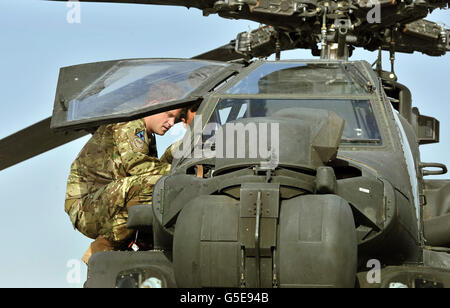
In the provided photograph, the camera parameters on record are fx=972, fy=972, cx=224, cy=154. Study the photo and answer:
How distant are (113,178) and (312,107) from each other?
167 cm

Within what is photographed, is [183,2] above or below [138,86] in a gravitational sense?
above

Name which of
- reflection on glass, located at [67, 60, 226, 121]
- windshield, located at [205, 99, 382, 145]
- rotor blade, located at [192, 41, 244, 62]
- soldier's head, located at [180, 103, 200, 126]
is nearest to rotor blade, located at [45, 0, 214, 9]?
rotor blade, located at [192, 41, 244, 62]

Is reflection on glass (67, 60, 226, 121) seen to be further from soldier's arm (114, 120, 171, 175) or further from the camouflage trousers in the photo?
the camouflage trousers

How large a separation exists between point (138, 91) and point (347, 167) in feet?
6.03

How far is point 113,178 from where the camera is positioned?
285 inches

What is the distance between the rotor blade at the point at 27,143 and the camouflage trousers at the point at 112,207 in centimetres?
190

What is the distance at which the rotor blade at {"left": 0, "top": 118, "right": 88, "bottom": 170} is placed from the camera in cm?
894

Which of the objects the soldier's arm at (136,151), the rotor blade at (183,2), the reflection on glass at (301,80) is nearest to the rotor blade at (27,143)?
the rotor blade at (183,2)

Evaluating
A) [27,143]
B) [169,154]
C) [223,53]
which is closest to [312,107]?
[169,154]

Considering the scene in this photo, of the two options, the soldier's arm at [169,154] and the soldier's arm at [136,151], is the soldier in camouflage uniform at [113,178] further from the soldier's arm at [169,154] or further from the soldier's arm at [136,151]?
the soldier's arm at [169,154]

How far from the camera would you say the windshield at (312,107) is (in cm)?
642

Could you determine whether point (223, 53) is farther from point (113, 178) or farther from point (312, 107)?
point (312, 107)

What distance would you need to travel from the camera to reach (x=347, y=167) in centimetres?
577
